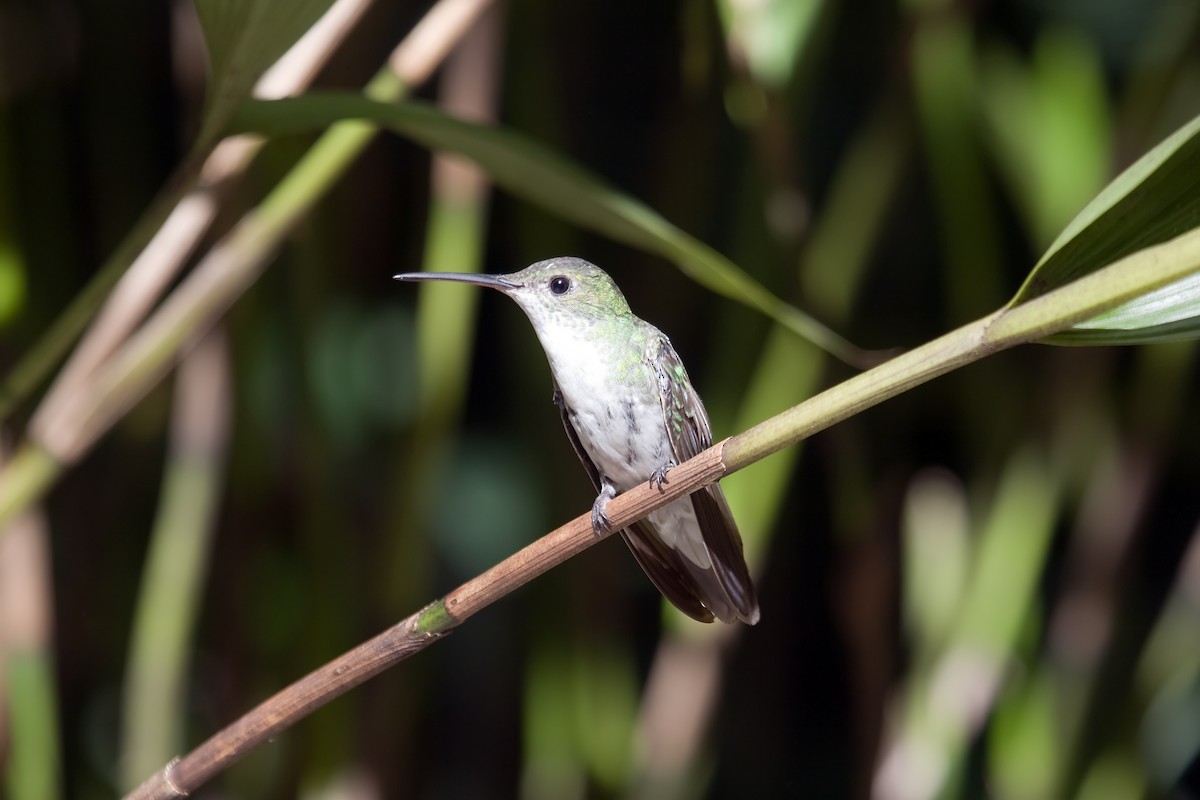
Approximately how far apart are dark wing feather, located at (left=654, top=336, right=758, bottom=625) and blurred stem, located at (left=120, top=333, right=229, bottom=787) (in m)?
0.51

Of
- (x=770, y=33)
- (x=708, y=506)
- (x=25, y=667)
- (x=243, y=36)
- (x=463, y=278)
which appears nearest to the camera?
(x=243, y=36)

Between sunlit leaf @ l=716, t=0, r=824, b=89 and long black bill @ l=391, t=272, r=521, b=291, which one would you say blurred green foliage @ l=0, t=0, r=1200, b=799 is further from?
long black bill @ l=391, t=272, r=521, b=291

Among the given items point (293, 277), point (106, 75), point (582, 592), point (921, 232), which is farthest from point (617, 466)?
point (106, 75)

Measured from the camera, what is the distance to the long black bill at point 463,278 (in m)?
0.60

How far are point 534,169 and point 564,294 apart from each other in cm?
24

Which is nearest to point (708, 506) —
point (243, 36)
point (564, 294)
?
point (564, 294)

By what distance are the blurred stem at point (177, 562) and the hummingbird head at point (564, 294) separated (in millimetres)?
443

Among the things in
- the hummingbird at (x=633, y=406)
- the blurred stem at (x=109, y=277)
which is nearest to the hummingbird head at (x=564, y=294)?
the hummingbird at (x=633, y=406)

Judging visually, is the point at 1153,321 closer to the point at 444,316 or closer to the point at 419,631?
the point at 419,631

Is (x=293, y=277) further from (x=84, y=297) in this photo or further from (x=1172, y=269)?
(x=1172, y=269)

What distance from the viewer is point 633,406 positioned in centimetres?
92

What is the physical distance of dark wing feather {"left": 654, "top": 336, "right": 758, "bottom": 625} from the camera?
2.43ft

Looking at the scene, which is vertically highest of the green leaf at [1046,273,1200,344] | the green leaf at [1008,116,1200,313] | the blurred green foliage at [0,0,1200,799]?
the green leaf at [1008,116,1200,313]

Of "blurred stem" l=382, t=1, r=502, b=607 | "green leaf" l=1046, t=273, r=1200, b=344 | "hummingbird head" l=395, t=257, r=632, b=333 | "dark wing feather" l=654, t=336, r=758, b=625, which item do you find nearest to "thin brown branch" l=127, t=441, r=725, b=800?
"green leaf" l=1046, t=273, r=1200, b=344
